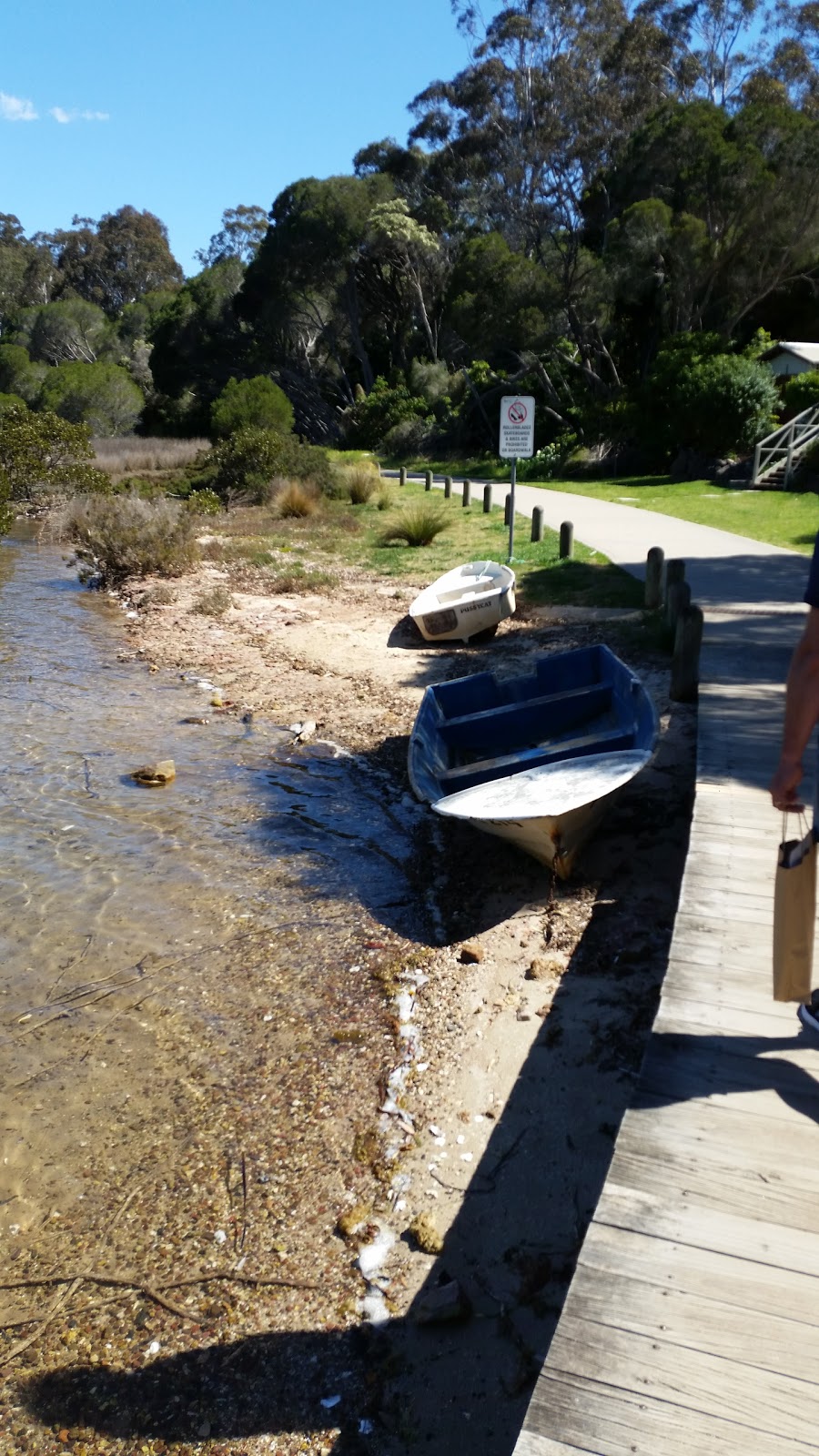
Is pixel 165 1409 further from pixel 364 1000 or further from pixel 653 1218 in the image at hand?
pixel 364 1000

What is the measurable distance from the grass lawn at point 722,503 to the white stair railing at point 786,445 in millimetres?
665

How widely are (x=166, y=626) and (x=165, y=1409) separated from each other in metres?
12.4

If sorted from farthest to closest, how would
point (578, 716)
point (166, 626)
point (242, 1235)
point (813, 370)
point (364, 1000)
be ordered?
1. point (813, 370)
2. point (166, 626)
3. point (578, 716)
4. point (364, 1000)
5. point (242, 1235)

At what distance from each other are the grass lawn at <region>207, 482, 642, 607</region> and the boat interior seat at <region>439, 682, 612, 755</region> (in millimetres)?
5298

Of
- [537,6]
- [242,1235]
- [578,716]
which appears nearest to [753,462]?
[578,716]

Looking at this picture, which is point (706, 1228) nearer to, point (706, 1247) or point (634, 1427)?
point (706, 1247)

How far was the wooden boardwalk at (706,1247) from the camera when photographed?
90.8 inches

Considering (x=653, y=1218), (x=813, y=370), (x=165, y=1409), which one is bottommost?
(x=165, y=1409)

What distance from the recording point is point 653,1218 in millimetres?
2859

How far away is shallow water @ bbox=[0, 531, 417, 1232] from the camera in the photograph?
200 inches

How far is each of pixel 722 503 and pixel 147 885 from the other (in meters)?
18.8

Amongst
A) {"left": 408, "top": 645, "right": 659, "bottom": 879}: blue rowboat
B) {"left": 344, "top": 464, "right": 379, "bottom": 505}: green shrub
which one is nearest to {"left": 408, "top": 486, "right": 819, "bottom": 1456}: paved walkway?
{"left": 408, "top": 645, "right": 659, "bottom": 879}: blue rowboat

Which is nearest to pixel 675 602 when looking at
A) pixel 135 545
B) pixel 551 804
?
pixel 551 804

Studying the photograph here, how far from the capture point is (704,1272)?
2676mm
